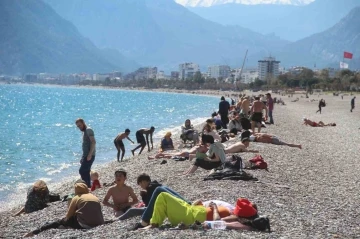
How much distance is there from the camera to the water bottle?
7.80 metres

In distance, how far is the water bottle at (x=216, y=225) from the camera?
25.6ft

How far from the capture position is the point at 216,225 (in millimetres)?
7828

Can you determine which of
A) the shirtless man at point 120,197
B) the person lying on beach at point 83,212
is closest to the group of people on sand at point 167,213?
the person lying on beach at point 83,212

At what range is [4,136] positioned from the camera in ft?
127

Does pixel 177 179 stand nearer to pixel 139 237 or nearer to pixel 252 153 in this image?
pixel 252 153

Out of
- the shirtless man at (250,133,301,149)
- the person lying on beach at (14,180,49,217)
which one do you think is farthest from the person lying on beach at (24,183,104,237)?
the shirtless man at (250,133,301,149)

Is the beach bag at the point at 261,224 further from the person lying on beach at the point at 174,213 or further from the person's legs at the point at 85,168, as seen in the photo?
the person's legs at the point at 85,168

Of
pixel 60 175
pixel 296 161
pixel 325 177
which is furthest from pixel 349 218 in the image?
pixel 60 175

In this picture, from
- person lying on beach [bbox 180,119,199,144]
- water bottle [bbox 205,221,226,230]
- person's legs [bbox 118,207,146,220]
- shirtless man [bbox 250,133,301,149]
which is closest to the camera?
water bottle [bbox 205,221,226,230]

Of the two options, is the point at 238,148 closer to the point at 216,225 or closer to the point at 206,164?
the point at 206,164

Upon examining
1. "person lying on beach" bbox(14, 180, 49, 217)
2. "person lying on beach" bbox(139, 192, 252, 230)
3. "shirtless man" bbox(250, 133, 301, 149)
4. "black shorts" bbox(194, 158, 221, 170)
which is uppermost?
"person lying on beach" bbox(139, 192, 252, 230)

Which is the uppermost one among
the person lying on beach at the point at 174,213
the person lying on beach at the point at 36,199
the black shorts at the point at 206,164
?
the person lying on beach at the point at 174,213

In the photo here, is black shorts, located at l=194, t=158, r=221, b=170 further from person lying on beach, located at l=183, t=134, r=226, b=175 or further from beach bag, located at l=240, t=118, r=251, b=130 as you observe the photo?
beach bag, located at l=240, t=118, r=251, b=130

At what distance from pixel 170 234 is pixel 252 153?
9049 mm
